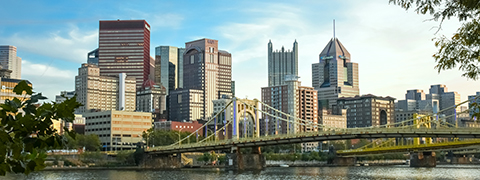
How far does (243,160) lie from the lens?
4181 inches

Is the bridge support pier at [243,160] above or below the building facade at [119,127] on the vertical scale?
below

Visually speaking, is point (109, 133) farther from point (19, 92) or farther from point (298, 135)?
point (19, 92)

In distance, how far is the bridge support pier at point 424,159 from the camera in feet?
436

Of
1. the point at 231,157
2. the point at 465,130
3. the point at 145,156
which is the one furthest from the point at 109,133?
the point at 465,130

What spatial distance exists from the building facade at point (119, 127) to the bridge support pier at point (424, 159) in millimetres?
73800

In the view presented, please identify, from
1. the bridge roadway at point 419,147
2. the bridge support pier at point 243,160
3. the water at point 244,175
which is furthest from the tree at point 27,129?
the bridge roadway at point 419,147

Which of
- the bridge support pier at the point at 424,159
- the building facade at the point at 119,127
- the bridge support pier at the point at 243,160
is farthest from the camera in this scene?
the building facade at the point at 119,127

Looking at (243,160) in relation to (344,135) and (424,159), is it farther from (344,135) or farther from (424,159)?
(424,159)

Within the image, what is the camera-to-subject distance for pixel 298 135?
9606 centimetres

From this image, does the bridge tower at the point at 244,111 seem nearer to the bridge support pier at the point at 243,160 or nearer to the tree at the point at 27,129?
the bridge support pier at the point at 243,160

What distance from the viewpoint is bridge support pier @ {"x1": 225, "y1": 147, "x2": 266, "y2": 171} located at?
104625 mm

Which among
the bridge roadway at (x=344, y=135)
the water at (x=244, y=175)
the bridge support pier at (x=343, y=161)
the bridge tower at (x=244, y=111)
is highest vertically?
the bridge tower at (x=244, y=111)

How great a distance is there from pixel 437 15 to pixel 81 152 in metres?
120

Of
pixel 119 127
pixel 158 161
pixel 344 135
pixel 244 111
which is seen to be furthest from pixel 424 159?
pixel 119 127
